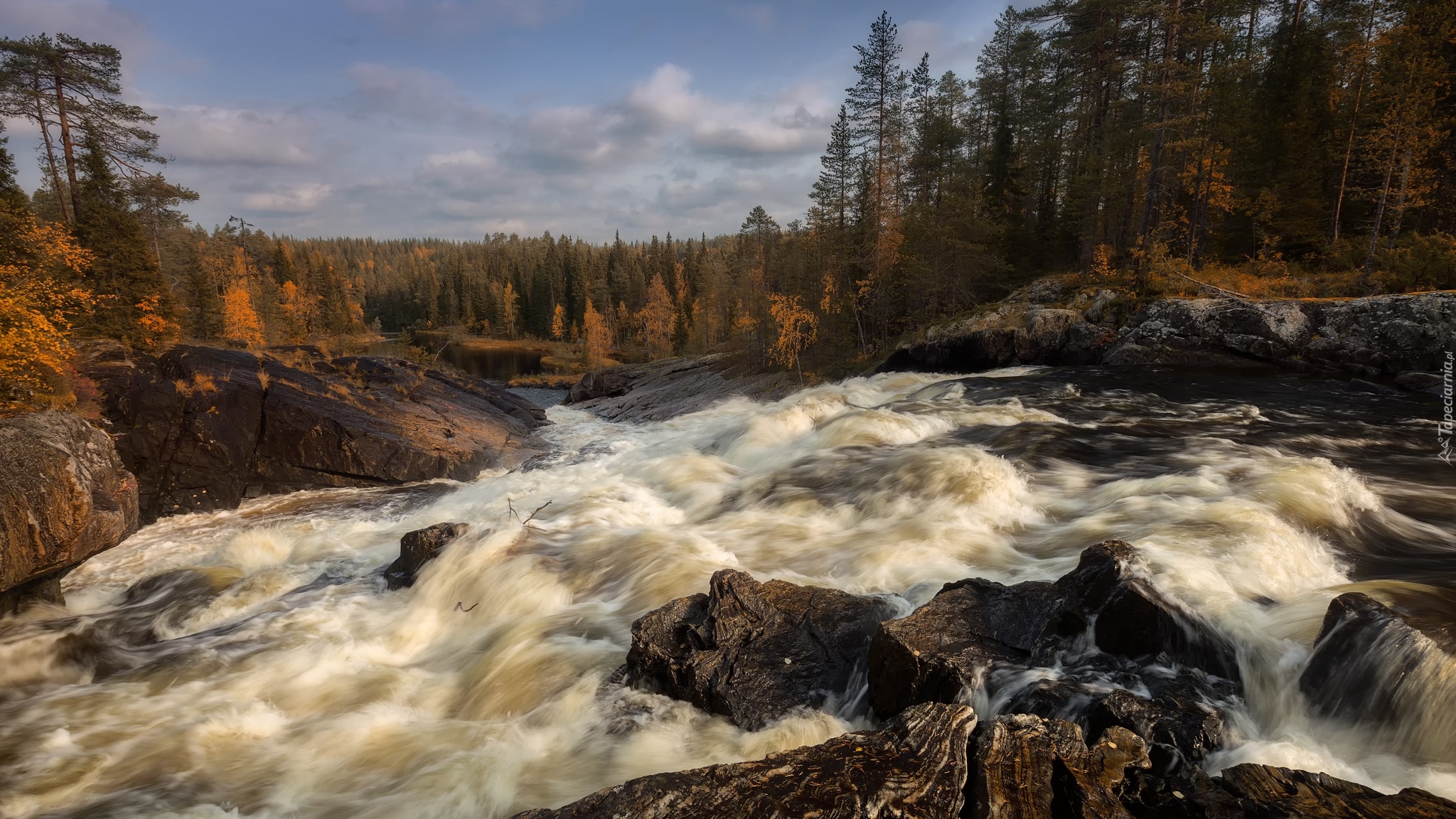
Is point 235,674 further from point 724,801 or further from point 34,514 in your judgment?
point 724,801

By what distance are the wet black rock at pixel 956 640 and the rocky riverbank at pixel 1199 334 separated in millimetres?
19299

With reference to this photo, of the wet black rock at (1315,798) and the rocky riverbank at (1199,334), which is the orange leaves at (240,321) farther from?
the wet black rock at (1315,798)

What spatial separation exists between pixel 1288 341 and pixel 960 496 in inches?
695

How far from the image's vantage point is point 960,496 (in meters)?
10.6

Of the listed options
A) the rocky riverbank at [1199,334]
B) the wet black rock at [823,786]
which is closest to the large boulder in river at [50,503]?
the wet black rock at [823,786]

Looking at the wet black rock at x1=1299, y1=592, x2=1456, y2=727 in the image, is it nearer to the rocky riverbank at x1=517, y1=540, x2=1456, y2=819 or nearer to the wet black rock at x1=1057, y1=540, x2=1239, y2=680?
the rocky riverbank at x1=517, y1=540, x2=1456, y2=819

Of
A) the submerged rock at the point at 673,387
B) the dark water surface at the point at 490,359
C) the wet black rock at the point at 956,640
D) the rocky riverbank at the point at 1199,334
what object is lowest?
the dark water surface at the point at 490,359

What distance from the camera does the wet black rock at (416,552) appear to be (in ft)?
33.2

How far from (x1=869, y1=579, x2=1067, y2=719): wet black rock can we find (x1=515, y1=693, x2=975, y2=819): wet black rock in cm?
116

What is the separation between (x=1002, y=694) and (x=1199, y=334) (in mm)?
22850

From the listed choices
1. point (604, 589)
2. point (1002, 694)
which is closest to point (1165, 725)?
point (1002, 694)

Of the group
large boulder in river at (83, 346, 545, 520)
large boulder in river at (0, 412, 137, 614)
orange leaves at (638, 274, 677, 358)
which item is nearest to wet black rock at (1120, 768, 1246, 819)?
large boulder in river at (0, 412, 137, 614)

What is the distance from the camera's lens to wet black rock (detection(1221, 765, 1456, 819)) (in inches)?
123

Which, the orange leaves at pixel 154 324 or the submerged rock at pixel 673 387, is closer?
the orange leaves at pixel 154 324
